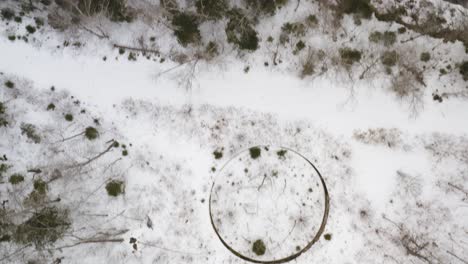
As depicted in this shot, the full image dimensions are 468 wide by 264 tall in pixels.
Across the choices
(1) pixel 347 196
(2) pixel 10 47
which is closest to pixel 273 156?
(1) pixel 347 196

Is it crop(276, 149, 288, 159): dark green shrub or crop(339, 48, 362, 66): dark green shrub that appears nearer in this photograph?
crop(276, 149, 288, 159): dark green shrub

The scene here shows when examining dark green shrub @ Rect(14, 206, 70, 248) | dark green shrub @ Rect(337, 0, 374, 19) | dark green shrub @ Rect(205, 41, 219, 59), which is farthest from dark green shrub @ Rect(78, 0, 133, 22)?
dark green shrub @ Rect(337, 0, 374, 19)

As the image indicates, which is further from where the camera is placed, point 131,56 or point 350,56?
point 131,56

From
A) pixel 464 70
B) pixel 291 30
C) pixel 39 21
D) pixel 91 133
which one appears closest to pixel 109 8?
pixel 39 21

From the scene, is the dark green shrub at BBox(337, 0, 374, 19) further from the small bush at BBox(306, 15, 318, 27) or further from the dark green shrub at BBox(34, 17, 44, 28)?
the dark green shrub at BBox(34, 17, 44, 28)

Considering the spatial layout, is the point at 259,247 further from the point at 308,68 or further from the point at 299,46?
the point at 299,46

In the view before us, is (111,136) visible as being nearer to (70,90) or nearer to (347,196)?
(70,90)
